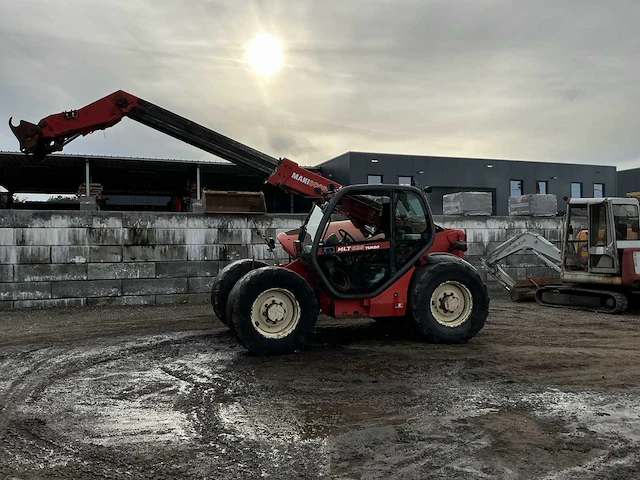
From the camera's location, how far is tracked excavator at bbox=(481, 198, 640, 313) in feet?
31.9

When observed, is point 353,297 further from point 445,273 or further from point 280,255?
point 280,255

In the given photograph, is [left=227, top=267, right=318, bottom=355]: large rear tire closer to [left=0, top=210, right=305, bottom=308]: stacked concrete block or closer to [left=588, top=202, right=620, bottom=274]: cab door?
[left=0, top=210, right=305, bottom=308]: stacked concrete block

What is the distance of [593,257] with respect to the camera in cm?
1030

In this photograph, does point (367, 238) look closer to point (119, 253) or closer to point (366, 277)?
point (366, 277)

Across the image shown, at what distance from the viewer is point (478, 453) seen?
3402 millimetres

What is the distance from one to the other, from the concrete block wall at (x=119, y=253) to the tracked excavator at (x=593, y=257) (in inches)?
219

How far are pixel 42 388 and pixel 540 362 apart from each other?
526cm

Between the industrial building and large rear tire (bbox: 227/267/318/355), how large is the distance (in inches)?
688

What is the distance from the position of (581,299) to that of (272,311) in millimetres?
7357

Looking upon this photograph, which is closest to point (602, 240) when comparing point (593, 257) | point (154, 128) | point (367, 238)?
point (593, 257)

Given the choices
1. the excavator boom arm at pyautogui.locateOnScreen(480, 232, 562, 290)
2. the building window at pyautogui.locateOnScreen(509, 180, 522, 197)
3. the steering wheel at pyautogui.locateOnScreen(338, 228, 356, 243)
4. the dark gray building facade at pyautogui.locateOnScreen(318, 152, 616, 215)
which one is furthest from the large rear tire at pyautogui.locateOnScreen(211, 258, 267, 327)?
the building window at pyautogui.locateOnScreen(509, 180, 522, 197)

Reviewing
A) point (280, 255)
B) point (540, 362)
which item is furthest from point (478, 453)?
point (280, 255)

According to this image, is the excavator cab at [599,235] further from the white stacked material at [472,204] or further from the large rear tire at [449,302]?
the large rear tire at [449,302]

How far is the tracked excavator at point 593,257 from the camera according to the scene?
383 inches
